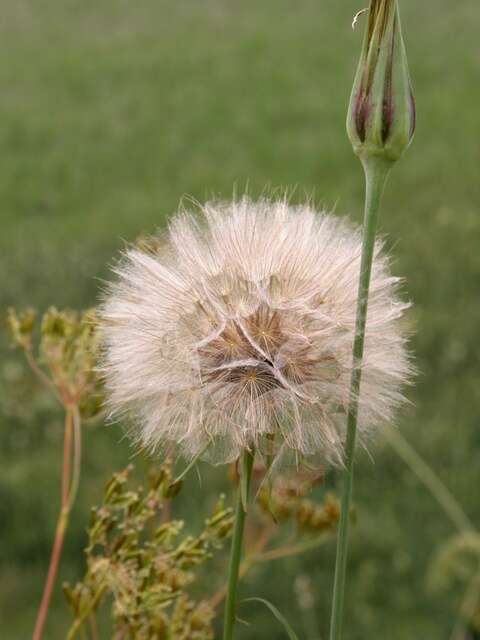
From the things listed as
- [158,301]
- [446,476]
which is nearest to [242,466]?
[158,301]

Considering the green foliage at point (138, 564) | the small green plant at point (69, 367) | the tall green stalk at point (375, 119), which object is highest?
the tall green stalk at point (375, 119)

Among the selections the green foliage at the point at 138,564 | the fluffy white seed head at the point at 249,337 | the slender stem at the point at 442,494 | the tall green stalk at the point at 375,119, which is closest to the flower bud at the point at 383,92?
the tall green stalk at the point at 375,119

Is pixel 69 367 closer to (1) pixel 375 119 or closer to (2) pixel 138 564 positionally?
(2) pixel 138 564

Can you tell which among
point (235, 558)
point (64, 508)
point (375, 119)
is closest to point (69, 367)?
point (64, 508)

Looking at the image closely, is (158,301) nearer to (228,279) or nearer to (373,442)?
(228,279)

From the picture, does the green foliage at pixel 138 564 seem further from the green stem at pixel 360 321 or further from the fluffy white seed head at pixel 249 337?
the green stem at pixel 360 321

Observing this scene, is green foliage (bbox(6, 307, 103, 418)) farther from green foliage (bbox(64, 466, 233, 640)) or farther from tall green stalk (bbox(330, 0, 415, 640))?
tall green stalk (bbox(330, 0, 415, 640))
